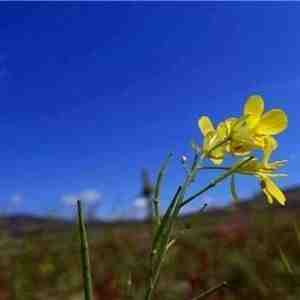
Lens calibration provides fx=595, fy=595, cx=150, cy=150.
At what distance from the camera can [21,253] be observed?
5.95 metres

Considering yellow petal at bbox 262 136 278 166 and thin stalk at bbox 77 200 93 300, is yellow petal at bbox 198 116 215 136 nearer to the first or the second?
yellow petal at bbox 262 136 278 166

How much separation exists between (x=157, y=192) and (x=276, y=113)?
260 millimetres

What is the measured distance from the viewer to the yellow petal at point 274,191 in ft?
3.38

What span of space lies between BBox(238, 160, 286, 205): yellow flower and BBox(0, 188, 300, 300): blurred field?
2.61 meters

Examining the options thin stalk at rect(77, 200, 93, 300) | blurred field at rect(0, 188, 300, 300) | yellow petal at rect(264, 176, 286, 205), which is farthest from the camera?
blurred field at rect(0, 188, 300, 300)

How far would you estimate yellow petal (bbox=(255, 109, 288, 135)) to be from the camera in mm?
1071

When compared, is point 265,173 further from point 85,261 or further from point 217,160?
point 85,261

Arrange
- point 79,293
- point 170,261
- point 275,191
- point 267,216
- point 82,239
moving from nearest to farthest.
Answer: point 82,239
point 275,191
point 79,293
point 170,261
point 267,216

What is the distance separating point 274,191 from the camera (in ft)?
3.43

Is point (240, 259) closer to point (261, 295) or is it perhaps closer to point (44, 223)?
point (261, 295)

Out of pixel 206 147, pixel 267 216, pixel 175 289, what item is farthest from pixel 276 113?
pixel 267 216

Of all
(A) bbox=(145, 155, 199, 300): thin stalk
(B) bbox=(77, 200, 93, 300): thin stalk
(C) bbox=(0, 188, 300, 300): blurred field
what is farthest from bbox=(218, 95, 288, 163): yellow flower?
(C) bbox=(0, 188, 300, 300): blurred field

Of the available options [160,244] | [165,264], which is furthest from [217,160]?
[165,264]

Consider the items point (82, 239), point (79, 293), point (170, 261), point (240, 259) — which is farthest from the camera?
point (170, 261)
